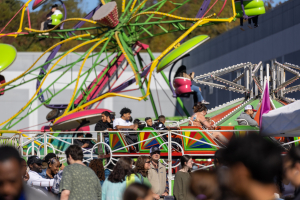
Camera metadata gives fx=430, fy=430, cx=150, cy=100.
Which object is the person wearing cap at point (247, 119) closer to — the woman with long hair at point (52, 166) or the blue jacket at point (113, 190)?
the woman with long hair at point (52, 166)

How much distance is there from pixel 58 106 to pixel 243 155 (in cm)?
1598

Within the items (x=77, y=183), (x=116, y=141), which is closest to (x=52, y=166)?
(x=77, y=183)

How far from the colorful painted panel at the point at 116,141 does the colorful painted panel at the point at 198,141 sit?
1484mm

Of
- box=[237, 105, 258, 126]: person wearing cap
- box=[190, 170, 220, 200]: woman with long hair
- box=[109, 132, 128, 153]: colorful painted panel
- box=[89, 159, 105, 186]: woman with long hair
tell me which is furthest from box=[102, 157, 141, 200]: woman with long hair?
box=[237, 105, 258, 126]: person wearing cap

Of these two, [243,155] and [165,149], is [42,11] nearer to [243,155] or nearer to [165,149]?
[165,149]

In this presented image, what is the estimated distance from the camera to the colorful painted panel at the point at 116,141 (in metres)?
10.3

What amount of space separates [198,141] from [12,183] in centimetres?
766

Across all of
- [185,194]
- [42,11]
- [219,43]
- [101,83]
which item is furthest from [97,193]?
[42,11]

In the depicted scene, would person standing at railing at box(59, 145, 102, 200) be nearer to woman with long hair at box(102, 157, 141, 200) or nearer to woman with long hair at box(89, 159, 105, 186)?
woman with long hair at box(102, 157, 141, 200)

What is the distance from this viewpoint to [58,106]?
57.1 ft

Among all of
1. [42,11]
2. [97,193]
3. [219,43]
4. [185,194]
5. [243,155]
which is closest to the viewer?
[243,155]

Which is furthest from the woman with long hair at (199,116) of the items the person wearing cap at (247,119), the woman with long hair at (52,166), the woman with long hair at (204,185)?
the woman with long hair at (204,185)

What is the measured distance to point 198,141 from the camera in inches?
389

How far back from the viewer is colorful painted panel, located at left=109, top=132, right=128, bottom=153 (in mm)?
10273
